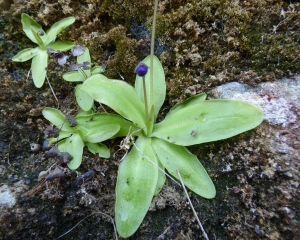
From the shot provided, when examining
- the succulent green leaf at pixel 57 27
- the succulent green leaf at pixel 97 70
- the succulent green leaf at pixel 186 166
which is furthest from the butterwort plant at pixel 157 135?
the succulent green leaf at pixel 57 27

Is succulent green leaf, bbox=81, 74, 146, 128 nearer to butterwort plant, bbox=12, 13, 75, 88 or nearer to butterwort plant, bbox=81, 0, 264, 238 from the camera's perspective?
butterwort plant, bbox=81, 0, 264, 238

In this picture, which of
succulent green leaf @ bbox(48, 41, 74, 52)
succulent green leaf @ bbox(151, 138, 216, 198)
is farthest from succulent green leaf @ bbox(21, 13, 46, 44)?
succulent green leaf @ bbox(151, 138, 216, 198)

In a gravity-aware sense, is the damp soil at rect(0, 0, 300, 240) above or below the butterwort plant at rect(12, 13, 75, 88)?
below

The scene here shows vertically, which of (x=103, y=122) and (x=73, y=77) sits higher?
(x=73, y=77)

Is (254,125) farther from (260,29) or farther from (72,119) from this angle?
(72,119)

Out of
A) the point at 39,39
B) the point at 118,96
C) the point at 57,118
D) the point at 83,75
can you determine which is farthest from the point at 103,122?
the point at 39,39

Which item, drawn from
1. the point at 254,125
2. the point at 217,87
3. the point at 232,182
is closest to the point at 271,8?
the point at 217,87

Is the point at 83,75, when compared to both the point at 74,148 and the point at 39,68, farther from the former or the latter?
the point at 74,148
